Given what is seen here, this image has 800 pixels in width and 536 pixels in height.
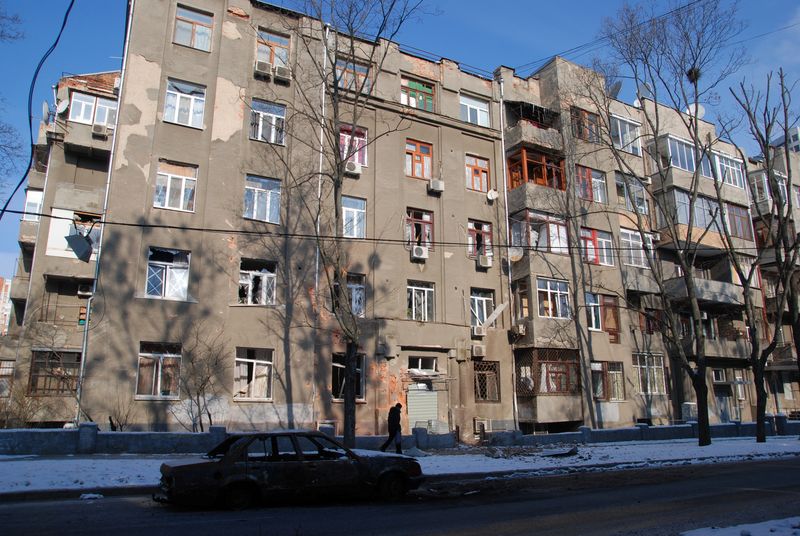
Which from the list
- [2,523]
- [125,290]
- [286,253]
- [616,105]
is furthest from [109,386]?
[616,105]

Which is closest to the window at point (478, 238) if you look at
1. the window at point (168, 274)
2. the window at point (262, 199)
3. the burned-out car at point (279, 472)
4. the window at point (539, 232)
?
the window at point (539, 232)

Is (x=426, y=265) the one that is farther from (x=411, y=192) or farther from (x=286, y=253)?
(x=286, y=253)

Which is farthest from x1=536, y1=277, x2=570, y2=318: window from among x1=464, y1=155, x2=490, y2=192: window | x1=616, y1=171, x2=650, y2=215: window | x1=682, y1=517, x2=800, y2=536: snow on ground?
x1=682, y1=517, x2=800, y2=536: snow on ground

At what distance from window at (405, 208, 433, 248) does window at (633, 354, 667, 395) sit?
42.5ft

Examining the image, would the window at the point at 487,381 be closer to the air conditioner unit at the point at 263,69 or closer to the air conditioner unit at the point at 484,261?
the air conditioner unit at the point at 484,261

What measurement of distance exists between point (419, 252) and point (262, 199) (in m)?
6.81

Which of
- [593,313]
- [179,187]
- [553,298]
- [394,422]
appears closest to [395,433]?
[394,422]

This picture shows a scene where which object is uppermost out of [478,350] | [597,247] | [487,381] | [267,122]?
[267,122]

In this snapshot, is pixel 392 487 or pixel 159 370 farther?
pixel 159 370

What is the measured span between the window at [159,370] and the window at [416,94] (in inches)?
586

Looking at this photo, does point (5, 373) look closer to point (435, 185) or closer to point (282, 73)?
point (282, 73)

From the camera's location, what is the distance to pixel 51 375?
22.2 m

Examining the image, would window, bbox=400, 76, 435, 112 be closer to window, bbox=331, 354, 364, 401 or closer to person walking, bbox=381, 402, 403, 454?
window, bbox=331, 354, 364, 401

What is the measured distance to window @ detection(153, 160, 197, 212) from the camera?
2181 cm
